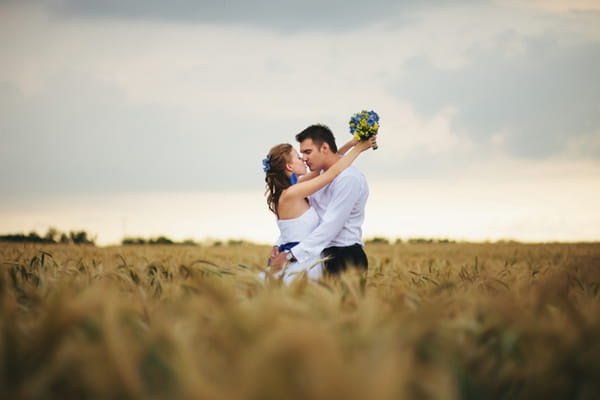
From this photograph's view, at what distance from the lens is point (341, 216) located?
4754mm

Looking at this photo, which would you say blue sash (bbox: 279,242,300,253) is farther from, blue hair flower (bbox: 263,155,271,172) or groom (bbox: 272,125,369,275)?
blue hair flower (bbox: 263,155,271,172)

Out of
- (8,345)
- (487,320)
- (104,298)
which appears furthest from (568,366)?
(8,345)

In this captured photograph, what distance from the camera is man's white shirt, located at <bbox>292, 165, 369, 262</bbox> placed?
4.66m

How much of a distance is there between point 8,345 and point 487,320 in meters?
1.22

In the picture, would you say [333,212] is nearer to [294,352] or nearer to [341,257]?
[341,257]

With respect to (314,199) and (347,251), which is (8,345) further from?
(314,199)

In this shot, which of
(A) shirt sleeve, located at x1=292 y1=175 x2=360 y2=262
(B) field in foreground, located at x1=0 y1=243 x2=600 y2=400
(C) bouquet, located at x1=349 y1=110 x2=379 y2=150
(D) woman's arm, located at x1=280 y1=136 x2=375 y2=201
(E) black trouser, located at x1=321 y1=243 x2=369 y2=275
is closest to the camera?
(B) field in foreground, located at x1=0 y1=243 x2=600 y2=400

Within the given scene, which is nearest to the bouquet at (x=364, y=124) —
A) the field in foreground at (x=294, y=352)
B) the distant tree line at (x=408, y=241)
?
the field in foreground at (x=294, y=352)

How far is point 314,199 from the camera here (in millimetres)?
5516

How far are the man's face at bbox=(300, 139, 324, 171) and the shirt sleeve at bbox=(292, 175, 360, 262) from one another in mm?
405

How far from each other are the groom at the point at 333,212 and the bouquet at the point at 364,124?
0.35 m

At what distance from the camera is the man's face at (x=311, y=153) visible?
5195 mm

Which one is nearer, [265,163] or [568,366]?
[568,366]

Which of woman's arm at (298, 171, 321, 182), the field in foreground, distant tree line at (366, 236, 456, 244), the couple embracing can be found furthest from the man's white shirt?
distant tree line at (366, 236, 456, 244)
